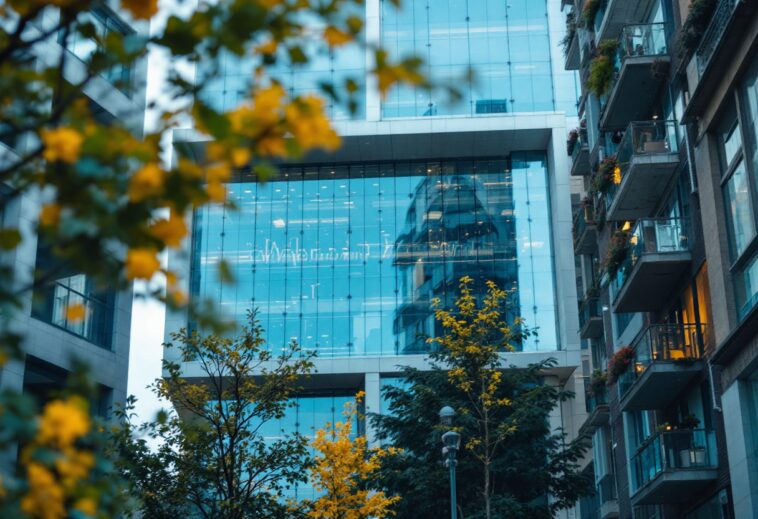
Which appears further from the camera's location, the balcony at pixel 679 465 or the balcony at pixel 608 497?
the balcony at pixel 608 497

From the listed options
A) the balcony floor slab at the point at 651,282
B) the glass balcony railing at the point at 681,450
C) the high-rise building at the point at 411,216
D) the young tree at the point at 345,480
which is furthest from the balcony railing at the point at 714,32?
the high-rise building at the point at 411,216

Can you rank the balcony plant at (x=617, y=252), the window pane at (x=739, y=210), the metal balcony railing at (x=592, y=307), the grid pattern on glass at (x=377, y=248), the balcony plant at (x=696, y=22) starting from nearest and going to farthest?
1. the window pane at (x=739, y=210)
2. the balcony plant at (x=696, y=22)
3. the balcony plant at (x=617, y=252)
4. the metal balcony railing at (x=592, y=307)
5. the grid pattern on glass at (x=377, y=248)

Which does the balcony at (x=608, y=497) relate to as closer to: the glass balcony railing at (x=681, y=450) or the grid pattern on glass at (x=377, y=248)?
the glass balcony railing at (x=681, y=450)

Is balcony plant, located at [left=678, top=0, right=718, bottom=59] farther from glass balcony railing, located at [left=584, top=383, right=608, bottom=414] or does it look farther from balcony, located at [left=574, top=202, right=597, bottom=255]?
glass balcony railing, located at [left=584, top=383, right=608, bottom=414]

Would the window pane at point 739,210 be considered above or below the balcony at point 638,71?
below

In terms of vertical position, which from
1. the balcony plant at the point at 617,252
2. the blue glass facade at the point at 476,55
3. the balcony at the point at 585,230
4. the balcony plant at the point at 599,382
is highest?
the blue glass facade at the point at 476,55

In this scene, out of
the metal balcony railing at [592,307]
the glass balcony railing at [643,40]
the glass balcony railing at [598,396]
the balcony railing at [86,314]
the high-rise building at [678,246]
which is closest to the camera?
the high-rise building at [678,246]

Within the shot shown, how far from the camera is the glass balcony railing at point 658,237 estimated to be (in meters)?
29.7

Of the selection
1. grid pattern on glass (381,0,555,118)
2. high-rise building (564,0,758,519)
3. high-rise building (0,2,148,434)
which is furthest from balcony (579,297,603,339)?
high-rise building (0,2,148,434)

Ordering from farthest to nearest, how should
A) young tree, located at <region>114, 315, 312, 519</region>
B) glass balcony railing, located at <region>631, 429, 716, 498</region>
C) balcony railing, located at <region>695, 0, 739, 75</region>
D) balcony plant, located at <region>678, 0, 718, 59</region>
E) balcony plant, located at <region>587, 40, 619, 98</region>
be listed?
balcony plant, located at <region>587, 40, 619, 98</region>
glass balcony railing, located at <region>631, 429, 716, 498</region>
balcony plant, located at <region>678, 0, 718, 59</region>
young tree, located at <region>114, 315, 312, 519</region>
balcony railing, located at <region>695, 0, 739, 75</region>

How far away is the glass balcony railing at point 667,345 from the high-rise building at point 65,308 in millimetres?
14022

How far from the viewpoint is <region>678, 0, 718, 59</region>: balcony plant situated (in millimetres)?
→ 25422

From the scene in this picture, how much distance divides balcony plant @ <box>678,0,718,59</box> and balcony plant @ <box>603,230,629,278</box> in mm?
7562

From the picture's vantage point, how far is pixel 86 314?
1266 inches
